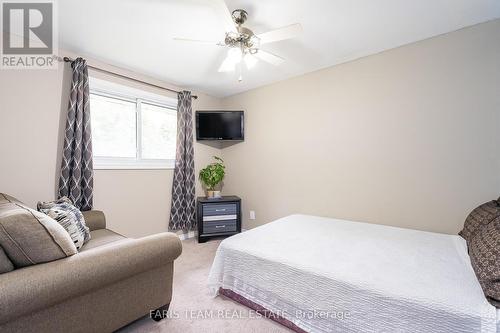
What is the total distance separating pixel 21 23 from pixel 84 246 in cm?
203

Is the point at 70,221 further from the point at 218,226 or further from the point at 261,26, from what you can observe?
the point at 261,26

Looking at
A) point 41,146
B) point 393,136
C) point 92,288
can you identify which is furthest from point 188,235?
point 393,136

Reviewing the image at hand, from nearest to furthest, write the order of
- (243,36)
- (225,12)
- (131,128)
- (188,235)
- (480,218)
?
(225,12) < (480,218) < (243,36) < (131,128) < (188,235)

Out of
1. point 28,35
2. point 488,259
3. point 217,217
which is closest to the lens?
point 488,259

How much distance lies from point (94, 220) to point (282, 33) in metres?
2.51

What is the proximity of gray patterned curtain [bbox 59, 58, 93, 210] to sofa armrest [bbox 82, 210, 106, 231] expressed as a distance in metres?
0.16

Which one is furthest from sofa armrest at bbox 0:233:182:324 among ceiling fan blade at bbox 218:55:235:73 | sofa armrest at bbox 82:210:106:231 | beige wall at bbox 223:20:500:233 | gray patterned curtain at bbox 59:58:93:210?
beige wall at bbox 223:20:500:233

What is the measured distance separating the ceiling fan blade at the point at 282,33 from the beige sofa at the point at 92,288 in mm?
1704

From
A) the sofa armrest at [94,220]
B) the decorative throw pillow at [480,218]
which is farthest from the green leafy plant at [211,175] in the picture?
the decorative throw pillow at [480,218]

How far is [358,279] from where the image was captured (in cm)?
124

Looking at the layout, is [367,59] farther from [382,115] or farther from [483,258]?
[483,258]

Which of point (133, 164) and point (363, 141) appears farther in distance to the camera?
point (133, 164)

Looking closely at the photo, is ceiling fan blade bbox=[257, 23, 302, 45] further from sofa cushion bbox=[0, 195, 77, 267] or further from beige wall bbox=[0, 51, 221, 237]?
beige wall bbox=[0, 51, 221, 237]

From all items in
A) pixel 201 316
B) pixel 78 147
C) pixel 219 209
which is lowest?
pixel 201 316
